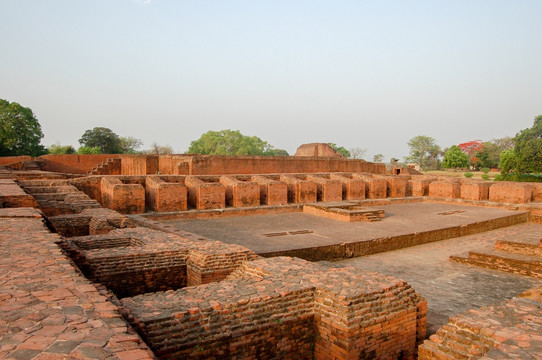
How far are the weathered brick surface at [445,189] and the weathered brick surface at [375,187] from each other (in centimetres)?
228

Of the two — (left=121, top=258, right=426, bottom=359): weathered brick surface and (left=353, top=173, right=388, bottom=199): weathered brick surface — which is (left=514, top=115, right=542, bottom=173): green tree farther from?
(left=121, top=258, right=426, bottom=359): weathered brick surface

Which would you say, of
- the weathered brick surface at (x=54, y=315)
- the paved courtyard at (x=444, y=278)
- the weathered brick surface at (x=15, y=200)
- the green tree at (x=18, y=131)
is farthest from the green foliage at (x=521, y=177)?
the green tree at (x=18, y=131)

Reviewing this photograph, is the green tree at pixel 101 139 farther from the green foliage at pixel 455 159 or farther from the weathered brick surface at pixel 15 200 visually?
the green foliage at pixel 455 159

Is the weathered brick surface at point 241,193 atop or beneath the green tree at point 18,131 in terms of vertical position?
beneath

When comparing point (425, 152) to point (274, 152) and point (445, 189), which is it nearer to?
point (274, 152)

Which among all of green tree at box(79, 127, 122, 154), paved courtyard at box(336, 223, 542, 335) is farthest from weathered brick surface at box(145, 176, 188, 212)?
green tree at box(79, 127, 122, 154)

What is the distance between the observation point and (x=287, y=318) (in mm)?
2904

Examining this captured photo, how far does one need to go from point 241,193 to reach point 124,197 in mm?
3162

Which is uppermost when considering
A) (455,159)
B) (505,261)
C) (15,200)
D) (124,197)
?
(455,159)

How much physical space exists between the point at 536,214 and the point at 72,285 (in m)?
12.8

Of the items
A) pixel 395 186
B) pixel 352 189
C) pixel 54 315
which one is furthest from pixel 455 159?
pixel 54 315

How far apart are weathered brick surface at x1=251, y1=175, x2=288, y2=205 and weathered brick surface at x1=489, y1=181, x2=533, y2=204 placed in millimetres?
7688

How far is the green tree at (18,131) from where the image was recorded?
22.4 m

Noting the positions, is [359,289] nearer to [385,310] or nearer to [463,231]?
[385,310]
